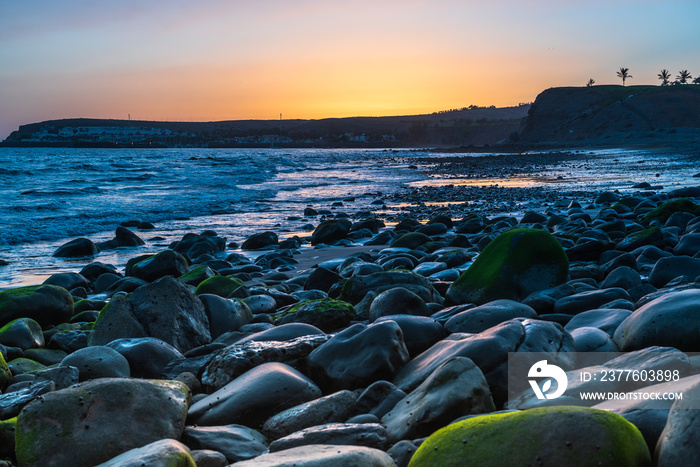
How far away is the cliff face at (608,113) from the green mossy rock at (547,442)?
255 ft

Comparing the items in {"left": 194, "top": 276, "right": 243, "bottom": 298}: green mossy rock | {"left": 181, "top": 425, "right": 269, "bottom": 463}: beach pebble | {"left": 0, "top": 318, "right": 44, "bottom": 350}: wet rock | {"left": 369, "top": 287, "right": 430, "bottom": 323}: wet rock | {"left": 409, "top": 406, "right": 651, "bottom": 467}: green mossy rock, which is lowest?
A: {"left": 0, "top": 318, "right": 44, "bottom": 350}: wet rock

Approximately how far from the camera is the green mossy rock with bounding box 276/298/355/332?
16.6 ft

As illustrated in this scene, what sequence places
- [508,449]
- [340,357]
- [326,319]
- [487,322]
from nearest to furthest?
[508,449], [340,357], [487,322], [326,319]

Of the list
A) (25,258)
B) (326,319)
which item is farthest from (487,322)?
(25,258)

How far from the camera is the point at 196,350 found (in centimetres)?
462

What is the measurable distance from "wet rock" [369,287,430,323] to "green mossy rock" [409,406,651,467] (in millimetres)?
2664

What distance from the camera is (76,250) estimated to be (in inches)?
438

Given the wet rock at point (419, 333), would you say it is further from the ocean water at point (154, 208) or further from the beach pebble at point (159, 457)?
the ocean water at point (154, 208)

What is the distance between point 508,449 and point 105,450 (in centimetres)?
192

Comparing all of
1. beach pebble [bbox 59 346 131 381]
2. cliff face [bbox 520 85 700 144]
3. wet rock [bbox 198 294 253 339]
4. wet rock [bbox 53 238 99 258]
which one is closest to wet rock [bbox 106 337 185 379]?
beach pebble [bbox 59 346 131 381]

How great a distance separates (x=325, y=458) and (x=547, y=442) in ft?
2.74

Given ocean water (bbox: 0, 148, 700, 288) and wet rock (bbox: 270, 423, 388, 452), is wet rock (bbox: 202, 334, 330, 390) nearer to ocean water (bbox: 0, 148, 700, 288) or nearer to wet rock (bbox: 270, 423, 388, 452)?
wet rock (bbox: 270, 423, 388, 452)

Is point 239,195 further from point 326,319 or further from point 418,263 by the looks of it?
point 326,319

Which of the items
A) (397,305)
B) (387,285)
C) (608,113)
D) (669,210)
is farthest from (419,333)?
(608,113)
